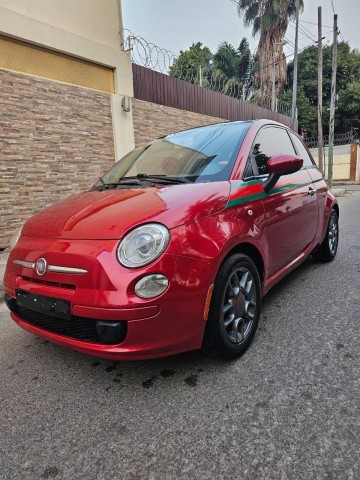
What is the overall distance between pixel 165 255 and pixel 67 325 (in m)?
0.69

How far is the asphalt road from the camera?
1.49 meters

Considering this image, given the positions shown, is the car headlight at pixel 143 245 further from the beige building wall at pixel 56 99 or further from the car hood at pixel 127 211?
the beige building wall at pixel 56 99

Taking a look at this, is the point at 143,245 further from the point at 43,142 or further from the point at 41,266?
the point at 43,142

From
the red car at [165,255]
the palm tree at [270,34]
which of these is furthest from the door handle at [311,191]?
the palm tree at [270,34]

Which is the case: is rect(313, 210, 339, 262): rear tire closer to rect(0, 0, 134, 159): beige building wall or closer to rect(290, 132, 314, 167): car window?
rect(290, 132, 314, 167): car window

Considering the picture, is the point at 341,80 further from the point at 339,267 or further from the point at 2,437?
the point at 2,437

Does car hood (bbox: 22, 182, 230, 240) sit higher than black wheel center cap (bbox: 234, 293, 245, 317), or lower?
higher

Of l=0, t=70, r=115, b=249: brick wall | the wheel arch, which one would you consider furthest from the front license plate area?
l=0, t=70, r=115, b=249: brick wall

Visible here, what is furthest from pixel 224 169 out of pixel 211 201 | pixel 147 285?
pixel 147 285

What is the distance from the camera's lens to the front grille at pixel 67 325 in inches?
73.5

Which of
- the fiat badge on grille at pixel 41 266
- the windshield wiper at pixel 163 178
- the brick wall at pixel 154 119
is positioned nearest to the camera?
the fiat badge on grille at pixel 41 266

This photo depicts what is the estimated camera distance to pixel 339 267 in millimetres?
4109

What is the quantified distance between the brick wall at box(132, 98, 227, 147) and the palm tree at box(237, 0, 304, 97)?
55.8 feet

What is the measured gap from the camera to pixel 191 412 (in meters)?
1.80
